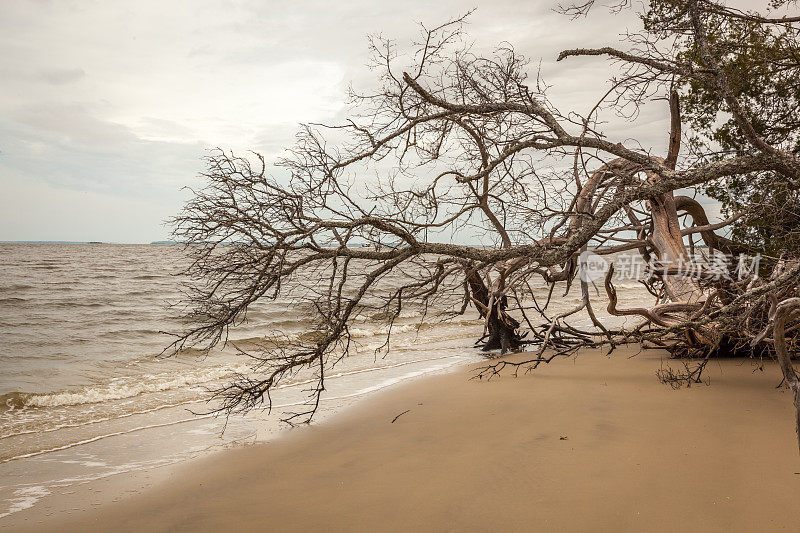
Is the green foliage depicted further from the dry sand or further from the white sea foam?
the white sea foam

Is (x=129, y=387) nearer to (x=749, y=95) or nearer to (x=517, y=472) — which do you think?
(x=517, y=472)

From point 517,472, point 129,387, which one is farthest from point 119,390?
point 517,472

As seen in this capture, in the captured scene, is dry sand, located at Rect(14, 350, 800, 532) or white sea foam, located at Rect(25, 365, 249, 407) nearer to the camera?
dry sand, located at Rect(14, 350, 800, 532)

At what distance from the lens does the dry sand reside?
12.5 ft

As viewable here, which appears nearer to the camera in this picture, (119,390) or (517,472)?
(517,472)

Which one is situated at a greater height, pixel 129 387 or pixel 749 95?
pixel 749 95

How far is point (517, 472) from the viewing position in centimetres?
457

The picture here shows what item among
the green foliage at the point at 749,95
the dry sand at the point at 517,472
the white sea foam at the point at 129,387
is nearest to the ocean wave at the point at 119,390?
the white sea foam at the point at 129,387

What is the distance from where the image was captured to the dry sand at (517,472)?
150 inches

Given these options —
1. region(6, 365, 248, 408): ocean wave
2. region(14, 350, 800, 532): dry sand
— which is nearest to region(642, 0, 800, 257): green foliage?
region(14, 350, 800, 532): dry sand

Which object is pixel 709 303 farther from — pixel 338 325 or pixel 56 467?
pixel 56 467

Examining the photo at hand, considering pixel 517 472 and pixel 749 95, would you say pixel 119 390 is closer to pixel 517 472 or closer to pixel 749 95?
pixel 517 472

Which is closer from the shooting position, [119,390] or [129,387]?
[119,390]

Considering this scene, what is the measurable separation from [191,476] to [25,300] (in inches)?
727
